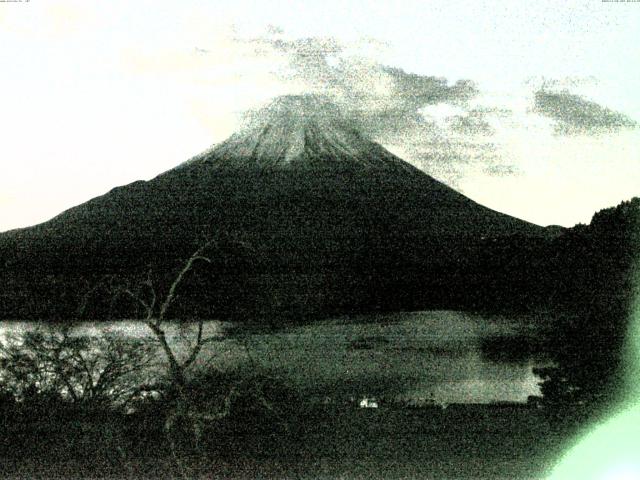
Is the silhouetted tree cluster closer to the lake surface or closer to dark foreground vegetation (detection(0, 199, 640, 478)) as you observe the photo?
dark foreground vegetation (detection(0, 199, 640, 478))

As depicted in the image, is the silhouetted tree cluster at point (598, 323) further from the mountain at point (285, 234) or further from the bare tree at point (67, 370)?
the mountain at point (285, 234)

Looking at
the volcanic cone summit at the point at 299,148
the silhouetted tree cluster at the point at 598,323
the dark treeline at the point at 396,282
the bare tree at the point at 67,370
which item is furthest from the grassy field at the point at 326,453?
the volcanic cone summit at the point at 299,148

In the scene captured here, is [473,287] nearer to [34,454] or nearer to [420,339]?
[420,339]

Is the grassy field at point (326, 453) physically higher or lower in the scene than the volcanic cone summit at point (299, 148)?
lower

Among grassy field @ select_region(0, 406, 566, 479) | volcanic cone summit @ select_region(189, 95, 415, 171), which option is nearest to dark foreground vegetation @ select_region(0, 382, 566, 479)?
grassy field @ select_region(0, 406, 566, 479)

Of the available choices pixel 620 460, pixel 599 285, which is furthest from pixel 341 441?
pixel 599 285

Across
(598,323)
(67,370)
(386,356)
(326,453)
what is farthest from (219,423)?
(386,356)
